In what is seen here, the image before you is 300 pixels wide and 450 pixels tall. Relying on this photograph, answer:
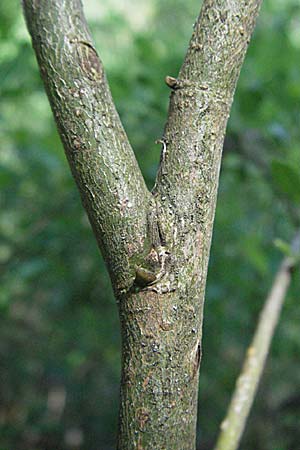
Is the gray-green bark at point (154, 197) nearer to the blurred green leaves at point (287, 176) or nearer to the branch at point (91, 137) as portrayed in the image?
the branch at point (91, 137)

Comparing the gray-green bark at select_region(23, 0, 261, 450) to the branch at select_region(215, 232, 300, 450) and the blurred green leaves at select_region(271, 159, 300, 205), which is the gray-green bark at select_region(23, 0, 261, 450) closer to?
the branch at select_region(215, 232, 300, 450)

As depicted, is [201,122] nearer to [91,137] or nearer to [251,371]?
[91,137]

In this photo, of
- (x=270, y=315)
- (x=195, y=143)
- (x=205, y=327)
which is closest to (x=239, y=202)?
(x=205, y=327)

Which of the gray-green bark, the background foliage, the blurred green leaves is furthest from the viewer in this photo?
the background foliage

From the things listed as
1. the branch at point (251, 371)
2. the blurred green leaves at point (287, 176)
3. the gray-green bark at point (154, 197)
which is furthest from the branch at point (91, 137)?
the blurred green leaves at point (287, 176)

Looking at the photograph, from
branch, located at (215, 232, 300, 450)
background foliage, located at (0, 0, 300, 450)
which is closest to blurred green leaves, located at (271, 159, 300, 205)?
background foliage, located at (0, 0, 300, 450)

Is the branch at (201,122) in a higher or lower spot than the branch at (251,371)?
higher
